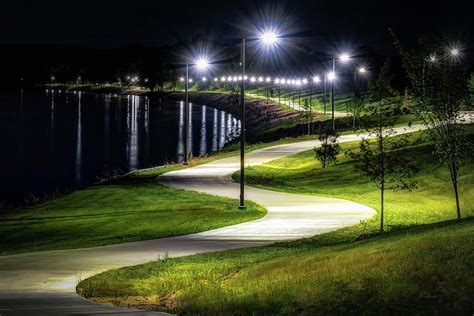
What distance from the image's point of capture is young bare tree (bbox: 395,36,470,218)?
26781 millimetres

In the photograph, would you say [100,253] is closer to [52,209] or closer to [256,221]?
[256,221]

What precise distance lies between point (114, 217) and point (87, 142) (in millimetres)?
62318

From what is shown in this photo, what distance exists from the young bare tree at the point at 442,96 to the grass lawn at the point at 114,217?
7.58m

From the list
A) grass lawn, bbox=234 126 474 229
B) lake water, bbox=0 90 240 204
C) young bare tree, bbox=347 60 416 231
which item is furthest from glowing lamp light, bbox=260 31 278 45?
lake water, bbox=0 90 240 204

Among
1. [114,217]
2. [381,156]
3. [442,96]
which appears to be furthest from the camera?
[114,217]

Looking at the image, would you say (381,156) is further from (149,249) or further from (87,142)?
(87,142)

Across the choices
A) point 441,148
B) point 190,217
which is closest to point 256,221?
point 190,217

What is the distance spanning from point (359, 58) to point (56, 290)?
16305 centimetres

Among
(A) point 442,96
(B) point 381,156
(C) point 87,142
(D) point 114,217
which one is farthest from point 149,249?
(C) point 87,142

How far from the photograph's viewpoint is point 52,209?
35594 mm

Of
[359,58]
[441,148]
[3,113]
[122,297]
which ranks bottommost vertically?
[122,297]

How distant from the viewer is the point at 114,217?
30297 millimetres

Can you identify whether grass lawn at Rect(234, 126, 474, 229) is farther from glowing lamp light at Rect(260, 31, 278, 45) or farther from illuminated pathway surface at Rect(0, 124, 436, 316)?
glowing lamp light at Rect(260, 31, 278, 45)

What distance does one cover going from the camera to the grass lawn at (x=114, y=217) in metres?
25.7
